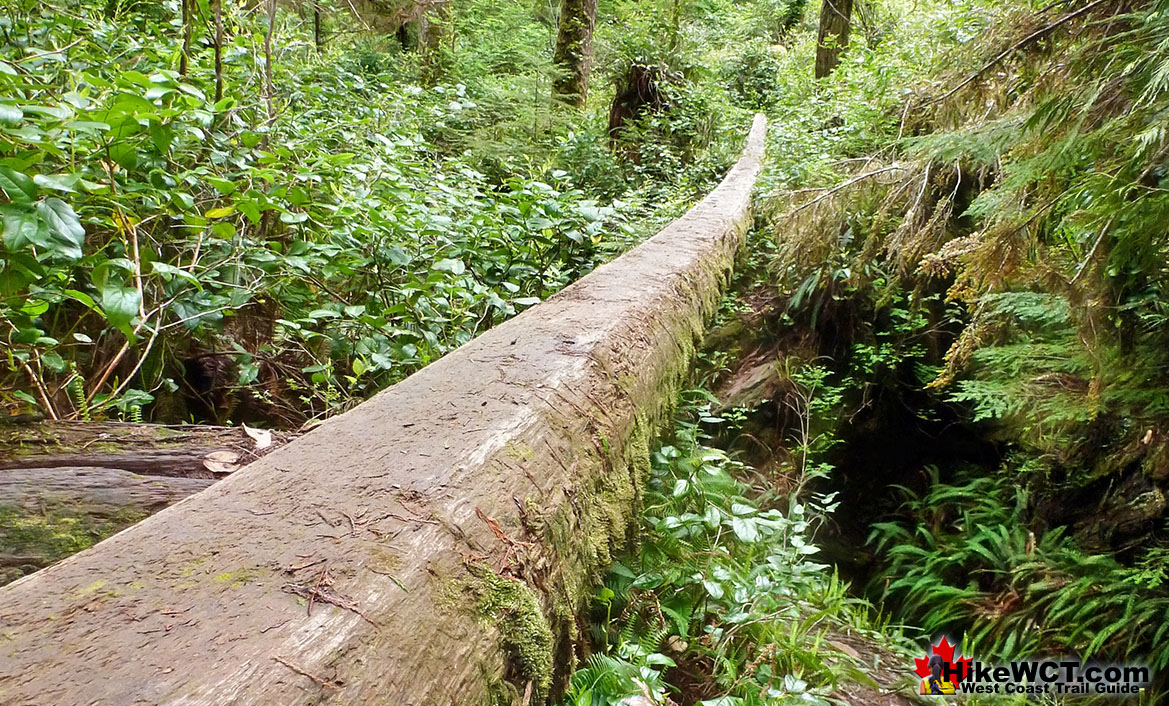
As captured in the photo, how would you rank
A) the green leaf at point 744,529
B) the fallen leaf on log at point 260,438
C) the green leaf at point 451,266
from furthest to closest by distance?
the green leaf at point 451,266 → the green leaf at point 744,529 → the fallen leaf on log at point 260,438

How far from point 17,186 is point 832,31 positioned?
39.1 ft

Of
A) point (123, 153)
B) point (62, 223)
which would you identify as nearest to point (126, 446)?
point (62, 223)

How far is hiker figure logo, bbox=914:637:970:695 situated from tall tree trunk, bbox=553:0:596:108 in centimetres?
803

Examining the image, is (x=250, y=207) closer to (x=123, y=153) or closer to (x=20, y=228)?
(x=123, y=153)

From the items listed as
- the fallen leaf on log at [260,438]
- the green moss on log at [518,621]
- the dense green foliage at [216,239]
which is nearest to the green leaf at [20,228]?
the dense green foliage at [216,239]

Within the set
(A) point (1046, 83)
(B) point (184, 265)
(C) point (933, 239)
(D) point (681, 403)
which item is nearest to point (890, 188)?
(C) point (933, 239)

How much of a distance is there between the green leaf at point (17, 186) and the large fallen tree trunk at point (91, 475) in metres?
0.80

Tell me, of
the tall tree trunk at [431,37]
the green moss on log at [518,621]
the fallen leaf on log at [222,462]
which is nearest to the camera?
the green moss on log at [518,621]

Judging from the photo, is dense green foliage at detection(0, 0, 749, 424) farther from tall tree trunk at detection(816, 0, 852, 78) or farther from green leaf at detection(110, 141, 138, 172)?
tall tree trunk at detection(816, 0, 852, 78)

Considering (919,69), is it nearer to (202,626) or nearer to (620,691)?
(620,691)

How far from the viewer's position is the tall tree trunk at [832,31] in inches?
397

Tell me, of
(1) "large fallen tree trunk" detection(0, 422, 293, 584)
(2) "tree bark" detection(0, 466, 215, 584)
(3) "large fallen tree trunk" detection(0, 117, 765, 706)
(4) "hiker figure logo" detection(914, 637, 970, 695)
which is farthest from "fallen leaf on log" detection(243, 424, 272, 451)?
(4) "hiker figure logo" detection(914, 637, 970, 695)

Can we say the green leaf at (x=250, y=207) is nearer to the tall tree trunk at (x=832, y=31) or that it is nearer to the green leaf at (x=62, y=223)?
the green leaf at (x=62, y=223)

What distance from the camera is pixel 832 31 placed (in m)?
10.6
